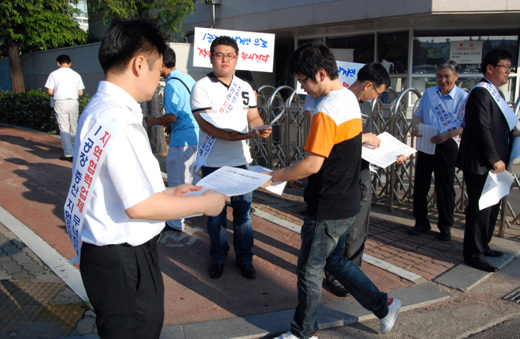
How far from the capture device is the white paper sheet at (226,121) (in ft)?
11.1

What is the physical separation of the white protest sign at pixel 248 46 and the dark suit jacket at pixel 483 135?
4.13 metres

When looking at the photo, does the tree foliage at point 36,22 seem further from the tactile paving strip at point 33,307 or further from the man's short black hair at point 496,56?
the man's short black hair at point 496,56

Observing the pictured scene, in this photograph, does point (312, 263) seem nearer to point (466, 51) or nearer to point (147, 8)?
point (147, 8)

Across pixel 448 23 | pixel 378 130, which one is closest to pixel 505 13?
pixel 448 23

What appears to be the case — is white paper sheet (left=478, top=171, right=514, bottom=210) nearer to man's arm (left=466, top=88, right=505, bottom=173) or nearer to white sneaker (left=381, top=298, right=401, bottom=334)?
man's arm (left=466, top=88, right=505, bottom=173)

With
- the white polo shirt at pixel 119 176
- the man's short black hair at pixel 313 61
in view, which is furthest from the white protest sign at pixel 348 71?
the white polo shirt at pixel 119 176

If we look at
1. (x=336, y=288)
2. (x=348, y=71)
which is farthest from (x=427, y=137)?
(x=336, y=288)

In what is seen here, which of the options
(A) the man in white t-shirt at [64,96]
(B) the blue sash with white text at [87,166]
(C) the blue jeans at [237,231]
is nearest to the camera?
(B) the blue sash with white text at [87,166]

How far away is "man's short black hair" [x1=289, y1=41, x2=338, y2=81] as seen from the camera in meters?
2.46

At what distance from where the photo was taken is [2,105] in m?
14.9

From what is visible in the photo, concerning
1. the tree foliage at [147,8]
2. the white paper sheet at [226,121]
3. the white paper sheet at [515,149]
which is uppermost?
the tree foliage at [147,8]

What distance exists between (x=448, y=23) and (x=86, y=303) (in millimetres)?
9889

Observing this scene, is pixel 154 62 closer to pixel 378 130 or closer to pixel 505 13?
pixel 378 130

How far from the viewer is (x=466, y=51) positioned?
1034cm
